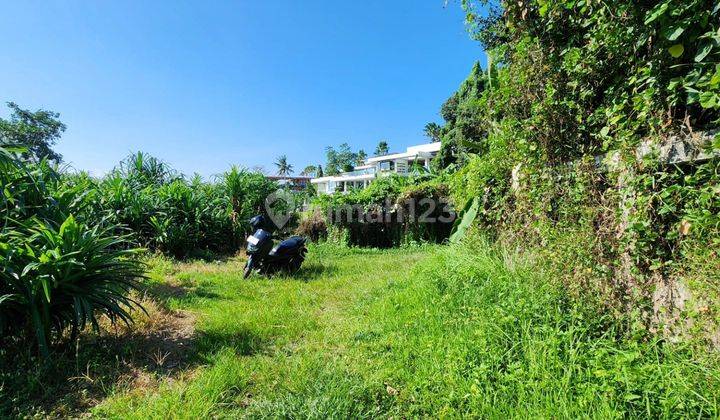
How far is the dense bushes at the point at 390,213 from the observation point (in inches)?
383

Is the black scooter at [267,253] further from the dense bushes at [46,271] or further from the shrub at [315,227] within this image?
the shrub at [315,227]

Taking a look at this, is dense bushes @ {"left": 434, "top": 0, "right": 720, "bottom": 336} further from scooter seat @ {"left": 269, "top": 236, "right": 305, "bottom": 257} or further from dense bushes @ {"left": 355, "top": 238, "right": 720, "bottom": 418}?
scooter seat @ {"left": 269, "top": 236, "right": 305, "bottom": 257}

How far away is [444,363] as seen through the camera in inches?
97.2

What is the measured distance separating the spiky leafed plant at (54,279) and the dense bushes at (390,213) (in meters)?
7.64

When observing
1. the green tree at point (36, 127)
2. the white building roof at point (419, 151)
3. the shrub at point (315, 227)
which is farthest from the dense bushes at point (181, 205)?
the green tree at point (36, 127)

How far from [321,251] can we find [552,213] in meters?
6.81

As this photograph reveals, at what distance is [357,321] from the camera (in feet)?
12.0

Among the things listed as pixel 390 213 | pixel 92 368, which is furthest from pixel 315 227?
pixel 92 368

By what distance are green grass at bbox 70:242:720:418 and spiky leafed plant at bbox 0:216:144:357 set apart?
86 cm

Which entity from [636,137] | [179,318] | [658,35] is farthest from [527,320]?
[179,318]

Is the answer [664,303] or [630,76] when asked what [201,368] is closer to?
[664,303]

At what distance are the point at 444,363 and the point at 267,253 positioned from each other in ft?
13.8

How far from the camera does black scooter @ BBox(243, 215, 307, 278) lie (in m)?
5.84

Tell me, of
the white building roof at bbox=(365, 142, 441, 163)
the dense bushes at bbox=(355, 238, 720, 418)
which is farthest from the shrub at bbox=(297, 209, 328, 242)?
the white building roof at bbox=(365, 142, 441, 163)
